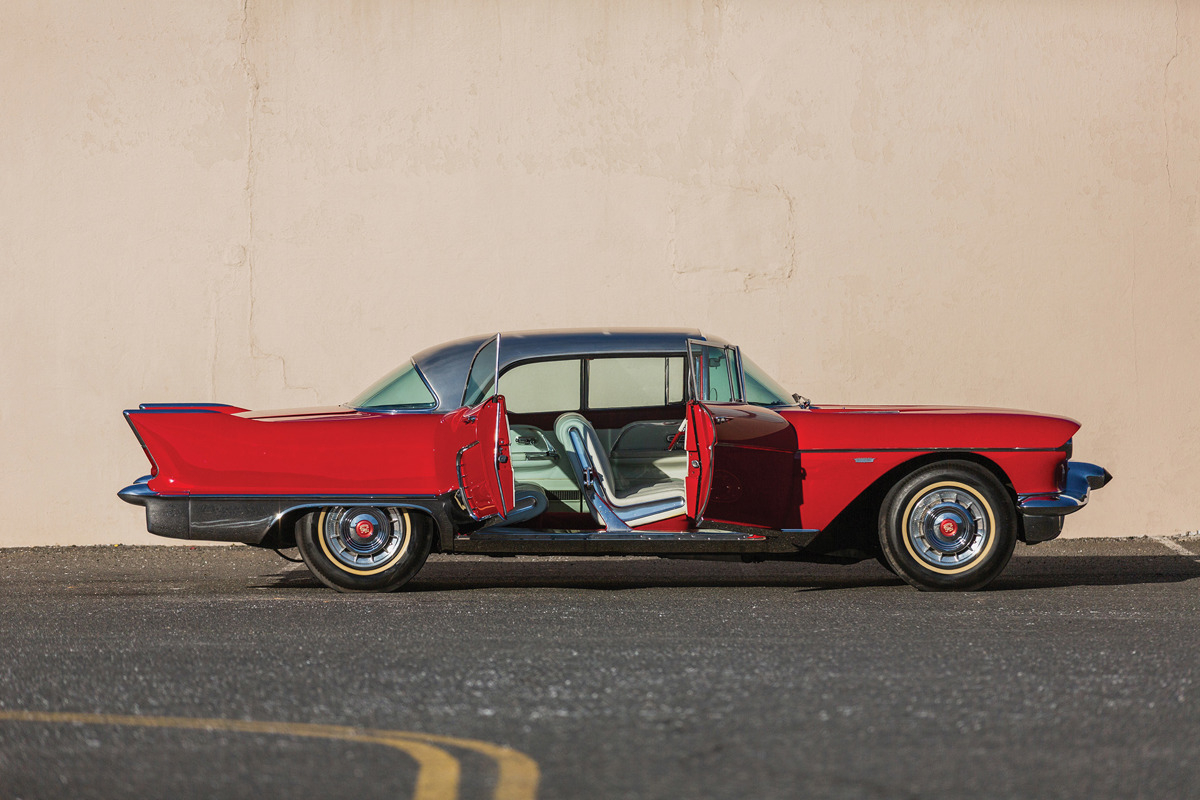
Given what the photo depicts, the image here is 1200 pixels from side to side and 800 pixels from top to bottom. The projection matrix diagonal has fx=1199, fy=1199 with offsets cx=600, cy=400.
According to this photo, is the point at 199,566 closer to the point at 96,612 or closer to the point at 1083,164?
the point at 96,612

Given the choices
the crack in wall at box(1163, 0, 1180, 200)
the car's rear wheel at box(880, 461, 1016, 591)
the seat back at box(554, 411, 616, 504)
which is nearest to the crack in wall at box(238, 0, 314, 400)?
the seat back at box(554, 411, 616, 504)

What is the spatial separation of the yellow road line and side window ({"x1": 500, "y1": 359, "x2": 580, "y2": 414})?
11.4 feet

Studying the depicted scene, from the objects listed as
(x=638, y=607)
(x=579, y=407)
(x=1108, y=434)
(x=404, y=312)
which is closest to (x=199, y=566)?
(x=404, y=312)

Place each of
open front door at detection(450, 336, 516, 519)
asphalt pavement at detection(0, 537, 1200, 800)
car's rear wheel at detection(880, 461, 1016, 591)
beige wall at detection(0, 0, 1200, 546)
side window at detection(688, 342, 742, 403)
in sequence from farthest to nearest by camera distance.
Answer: beige wall at detection(0, 0, 1200, 546)
side window at detection(688, 342, 742, 403)
car's rear wheel at detection(880, 461, 1016, 591)
open front door at detection(450, 336, 516, 519)
asphalt pavement at detection(0, 537, 1200, 800)

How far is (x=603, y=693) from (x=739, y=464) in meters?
2.51

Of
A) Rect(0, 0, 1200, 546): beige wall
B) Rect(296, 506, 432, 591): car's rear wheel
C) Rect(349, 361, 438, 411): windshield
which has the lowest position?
Rect(296, 506, 432, 591): car's rear wheel

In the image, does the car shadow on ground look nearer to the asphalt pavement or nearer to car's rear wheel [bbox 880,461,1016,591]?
the asphalt pavement

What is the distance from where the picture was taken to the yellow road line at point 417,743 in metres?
3.05

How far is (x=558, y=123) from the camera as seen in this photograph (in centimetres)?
1003

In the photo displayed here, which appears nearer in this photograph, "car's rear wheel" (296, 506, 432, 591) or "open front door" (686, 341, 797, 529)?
"open front door" (686, 341, 797, 529)

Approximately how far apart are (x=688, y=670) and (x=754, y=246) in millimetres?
6133

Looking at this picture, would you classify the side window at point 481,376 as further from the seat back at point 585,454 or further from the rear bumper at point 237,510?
the rear bumper at point 237,510

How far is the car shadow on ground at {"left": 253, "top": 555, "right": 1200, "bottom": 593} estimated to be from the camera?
7.18 metres

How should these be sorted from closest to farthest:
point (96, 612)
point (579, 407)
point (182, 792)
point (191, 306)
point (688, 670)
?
point (182, 792) → point (688, 670) → point (96, 612) → point (579, 407) → point (191, 306)
